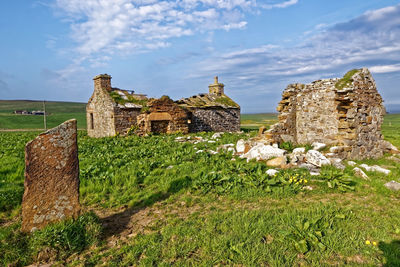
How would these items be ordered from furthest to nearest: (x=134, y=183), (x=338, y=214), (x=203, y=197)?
(x=134, y=183), (x=203, y=197), (x=338, y=214)

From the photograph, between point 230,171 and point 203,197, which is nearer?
point 203,197

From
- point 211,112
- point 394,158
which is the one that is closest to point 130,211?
point 394,158

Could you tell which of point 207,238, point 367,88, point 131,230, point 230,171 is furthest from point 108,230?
point 367,88

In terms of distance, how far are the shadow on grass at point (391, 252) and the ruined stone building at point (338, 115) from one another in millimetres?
6096

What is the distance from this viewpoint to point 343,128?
32.0 feet

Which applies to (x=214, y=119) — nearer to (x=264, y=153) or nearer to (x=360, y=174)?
(x=264, y=153)

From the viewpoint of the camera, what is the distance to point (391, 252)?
3541 mm

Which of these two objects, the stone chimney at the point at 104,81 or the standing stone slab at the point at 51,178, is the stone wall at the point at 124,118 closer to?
the stone chimney at the point at 104,81

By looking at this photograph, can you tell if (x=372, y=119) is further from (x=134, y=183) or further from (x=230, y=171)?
(x=134, y=183)

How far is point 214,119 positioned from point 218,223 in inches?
800

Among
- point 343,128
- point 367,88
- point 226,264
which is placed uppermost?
point 367,88

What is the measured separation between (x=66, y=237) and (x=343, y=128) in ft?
33.4

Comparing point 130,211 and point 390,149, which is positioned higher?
point 390,149

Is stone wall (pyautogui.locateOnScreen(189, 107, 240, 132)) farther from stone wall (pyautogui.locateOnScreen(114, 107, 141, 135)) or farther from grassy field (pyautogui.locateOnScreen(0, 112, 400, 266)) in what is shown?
grassy field (pyautogui.locateOnScreen(0, 112, 400, 266))
